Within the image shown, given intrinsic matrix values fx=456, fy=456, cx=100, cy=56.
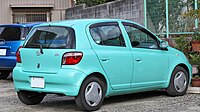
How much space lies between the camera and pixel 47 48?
763 centimetres

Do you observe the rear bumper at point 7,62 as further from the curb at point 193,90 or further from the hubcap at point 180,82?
the curb at point 193,90

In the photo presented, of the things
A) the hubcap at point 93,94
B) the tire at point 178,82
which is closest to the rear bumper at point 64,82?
the hubcap at point 93,94

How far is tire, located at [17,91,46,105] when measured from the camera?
323 inches

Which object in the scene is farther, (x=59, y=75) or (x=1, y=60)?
(x=1, y=60)

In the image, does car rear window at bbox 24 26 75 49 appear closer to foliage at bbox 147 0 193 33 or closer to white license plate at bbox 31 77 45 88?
white license plate at bbox 31 77 45 88

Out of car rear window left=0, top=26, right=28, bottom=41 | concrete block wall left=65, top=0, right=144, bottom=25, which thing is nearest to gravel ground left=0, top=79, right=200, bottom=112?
car rear window left=0, top=26, right=28, bottom=41

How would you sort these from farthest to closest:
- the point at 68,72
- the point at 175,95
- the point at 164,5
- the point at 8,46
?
the point at 164,5 < the point at 8,46 < the point at 175,95 < the point at 68,72

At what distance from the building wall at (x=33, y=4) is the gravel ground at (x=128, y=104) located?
40.7 ft

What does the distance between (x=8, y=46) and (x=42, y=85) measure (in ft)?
13.4

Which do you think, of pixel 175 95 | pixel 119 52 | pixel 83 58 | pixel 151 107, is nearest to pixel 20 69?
pixel 83 58

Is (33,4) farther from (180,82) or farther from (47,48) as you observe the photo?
(47,48)

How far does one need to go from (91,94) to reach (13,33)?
4.64m

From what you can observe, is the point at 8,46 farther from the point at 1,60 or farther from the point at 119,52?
the point at 119,52

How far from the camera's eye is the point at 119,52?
7.93m
